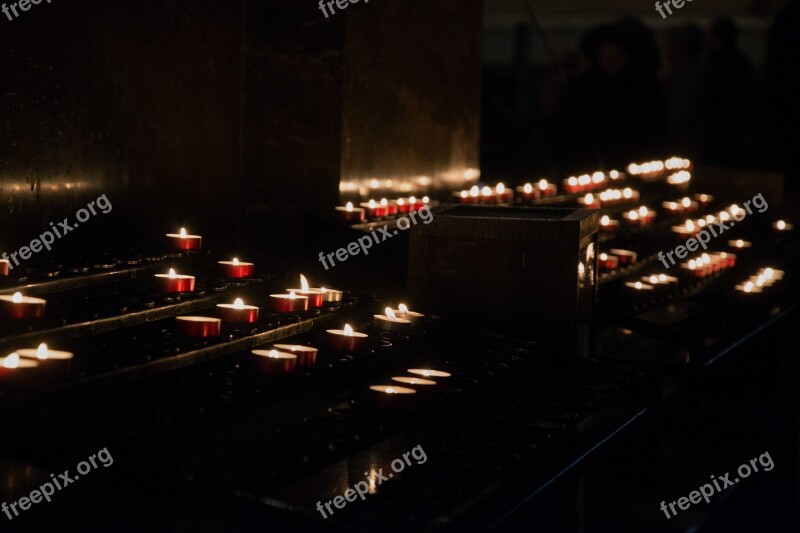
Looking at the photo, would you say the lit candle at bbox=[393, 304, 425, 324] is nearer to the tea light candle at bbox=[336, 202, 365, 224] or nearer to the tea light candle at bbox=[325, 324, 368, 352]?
the tea light candle at bbox=[325, 324, 368, 352]

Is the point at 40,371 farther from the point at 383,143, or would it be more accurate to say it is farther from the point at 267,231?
the point at 383,143

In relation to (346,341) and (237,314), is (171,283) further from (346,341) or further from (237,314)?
(346,341)

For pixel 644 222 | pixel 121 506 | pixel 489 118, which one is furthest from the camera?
pixel 489 118

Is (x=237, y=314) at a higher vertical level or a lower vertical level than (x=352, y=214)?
lower

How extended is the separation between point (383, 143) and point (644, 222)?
1.77 m

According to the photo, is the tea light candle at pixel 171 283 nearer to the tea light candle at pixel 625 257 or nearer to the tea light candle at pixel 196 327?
the tea light candle at pixel 196 327

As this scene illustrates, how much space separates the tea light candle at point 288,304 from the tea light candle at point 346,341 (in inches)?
14.7

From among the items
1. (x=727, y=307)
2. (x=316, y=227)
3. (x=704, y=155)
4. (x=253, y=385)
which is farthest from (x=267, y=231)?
(x=704, y=155)

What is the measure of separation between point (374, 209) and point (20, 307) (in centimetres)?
274

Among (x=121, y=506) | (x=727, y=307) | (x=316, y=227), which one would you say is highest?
(x=316, y=227)

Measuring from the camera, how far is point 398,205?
6.52 m

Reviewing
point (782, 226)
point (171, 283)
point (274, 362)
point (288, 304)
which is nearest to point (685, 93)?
point (782, 226)

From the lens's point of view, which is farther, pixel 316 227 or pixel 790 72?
pixel 790 72

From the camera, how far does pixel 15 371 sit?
9.98 feet
